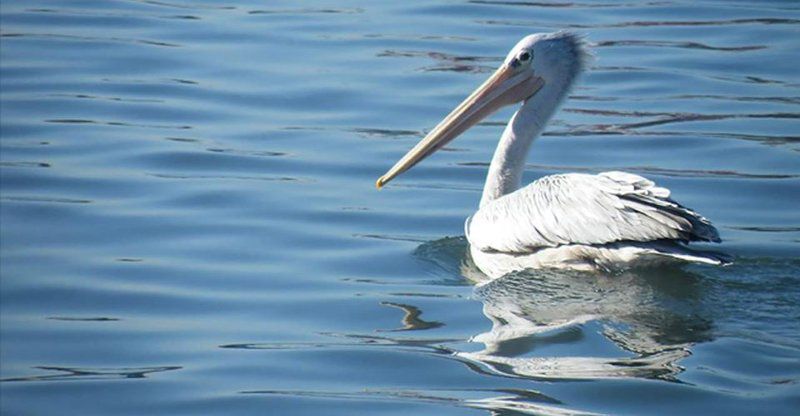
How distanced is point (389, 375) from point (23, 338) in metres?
1.61

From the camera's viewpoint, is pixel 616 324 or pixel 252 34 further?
pixel 252 34

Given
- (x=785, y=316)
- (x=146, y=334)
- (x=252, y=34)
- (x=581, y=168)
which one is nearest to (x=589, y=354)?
(x=785, y=316)

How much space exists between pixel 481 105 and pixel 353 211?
0.91 m

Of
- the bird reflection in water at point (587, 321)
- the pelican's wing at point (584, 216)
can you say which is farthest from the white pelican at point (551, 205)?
the bird reflection in water at point (587, 321)

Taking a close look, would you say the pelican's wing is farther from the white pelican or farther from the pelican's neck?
the pelican's neck

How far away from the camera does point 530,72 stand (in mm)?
8375

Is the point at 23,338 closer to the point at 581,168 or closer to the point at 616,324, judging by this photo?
the point at 616,324

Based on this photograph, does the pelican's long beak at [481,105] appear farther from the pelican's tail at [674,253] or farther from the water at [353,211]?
the pelican's tail at [674,253]

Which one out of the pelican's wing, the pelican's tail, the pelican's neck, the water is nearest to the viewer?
the water

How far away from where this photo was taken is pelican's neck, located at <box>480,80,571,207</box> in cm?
823

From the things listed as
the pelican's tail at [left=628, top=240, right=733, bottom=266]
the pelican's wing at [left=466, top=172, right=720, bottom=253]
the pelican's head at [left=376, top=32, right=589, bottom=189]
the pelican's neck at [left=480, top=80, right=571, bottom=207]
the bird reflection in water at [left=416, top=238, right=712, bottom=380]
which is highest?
the pelican's head at [left=376, top=32, right=589, bottom=189]

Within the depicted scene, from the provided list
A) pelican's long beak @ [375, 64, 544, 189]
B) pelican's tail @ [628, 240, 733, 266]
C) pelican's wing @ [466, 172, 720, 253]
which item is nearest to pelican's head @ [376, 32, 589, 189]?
pelican's long beak @ [375, 64, 544, 189]

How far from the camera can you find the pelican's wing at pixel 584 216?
6.83m

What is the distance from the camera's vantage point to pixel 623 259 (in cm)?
708
